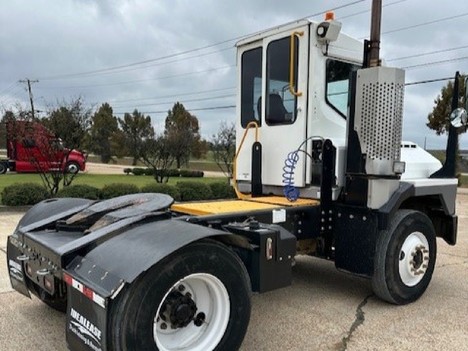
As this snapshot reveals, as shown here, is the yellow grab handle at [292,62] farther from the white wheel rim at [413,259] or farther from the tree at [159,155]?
the tree at [159,155]

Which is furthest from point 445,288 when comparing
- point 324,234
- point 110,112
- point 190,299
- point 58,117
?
point 110,112

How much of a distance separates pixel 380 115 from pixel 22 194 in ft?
33.2

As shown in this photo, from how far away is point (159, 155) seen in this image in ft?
77.7

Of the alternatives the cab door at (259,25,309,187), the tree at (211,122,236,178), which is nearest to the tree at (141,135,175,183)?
the tree at (211,122,236,178)

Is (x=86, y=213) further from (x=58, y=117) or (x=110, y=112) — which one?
(x=110, y=112)

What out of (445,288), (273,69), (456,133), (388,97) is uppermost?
(273,69)

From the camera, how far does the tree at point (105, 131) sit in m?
48.4

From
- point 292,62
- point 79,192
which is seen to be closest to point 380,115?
point 292,62

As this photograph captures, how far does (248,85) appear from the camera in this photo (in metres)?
5.46

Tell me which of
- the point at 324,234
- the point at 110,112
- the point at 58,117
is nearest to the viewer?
the point at 324,234

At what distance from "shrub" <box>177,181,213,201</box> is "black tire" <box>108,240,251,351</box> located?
33.5ft

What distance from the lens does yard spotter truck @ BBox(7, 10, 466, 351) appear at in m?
2.79

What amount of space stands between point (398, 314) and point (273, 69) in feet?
9.49

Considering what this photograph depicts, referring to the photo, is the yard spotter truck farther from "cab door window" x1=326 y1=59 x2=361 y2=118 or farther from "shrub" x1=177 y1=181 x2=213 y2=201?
"shrub" x1=177 y1=181 x2=213 y2=201
